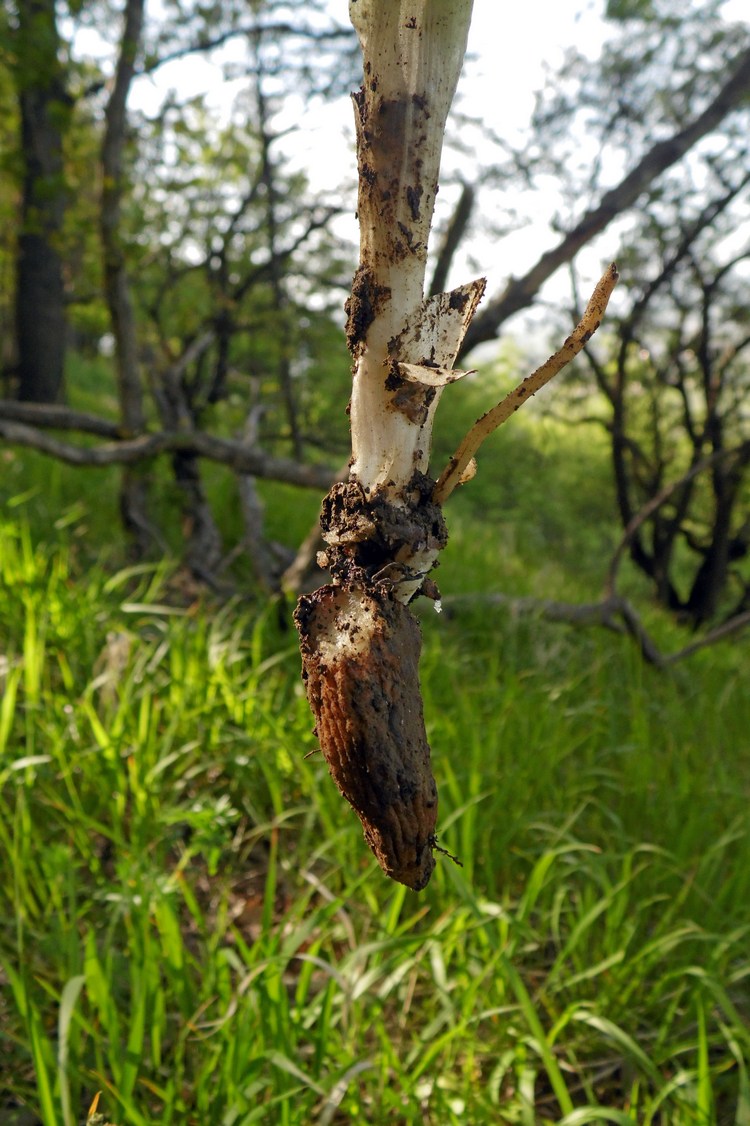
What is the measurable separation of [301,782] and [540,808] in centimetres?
84

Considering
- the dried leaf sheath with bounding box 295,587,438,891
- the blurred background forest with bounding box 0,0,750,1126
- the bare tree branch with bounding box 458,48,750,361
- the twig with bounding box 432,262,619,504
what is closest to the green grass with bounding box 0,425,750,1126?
Result: the blurred background forest with bounding box 0,0,750,1126

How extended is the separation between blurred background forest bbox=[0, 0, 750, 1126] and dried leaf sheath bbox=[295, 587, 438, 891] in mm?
1022

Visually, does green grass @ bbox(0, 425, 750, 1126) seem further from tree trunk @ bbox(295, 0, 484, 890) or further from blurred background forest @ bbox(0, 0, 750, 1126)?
tree trunk @ bbox(295, 0, 484, 890)

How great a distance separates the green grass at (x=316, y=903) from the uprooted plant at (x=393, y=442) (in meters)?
1.07

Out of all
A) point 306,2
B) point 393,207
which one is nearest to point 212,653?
point 393,207

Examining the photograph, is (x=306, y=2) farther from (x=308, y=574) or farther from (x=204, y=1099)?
(x=204, y=1099)

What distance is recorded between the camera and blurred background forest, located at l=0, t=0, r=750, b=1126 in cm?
165

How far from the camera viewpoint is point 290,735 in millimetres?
2570

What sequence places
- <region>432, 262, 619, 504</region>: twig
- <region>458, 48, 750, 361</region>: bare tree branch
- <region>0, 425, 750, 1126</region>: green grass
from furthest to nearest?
<region>458, 48, 750, 361</region>: bare tree branch
<region>0, 425, 750, 1126</region>: green grass
<region>432, 262, 619, 504</region>: twig

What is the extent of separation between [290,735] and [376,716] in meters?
2.00

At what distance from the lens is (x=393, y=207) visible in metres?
0.64

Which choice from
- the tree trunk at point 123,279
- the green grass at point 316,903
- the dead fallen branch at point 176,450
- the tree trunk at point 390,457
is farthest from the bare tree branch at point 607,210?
the tree trunk at point 390,457

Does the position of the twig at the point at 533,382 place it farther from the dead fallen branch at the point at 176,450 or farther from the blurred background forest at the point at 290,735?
the dead fallen branch at the point at 176,450

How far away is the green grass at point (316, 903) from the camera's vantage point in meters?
1.56
